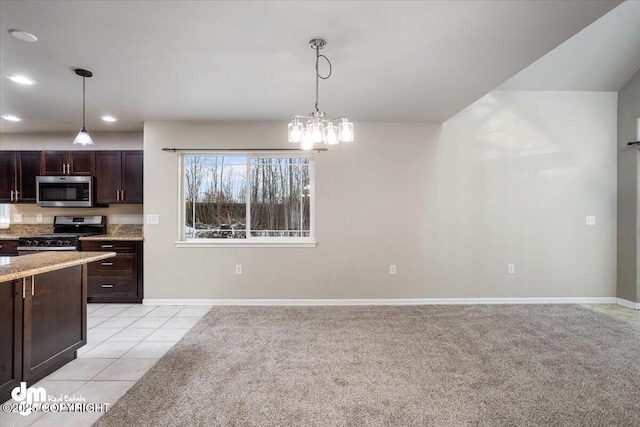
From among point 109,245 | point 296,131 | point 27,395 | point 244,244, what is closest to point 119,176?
point 109,245

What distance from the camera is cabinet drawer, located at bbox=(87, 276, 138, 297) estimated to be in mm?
4000

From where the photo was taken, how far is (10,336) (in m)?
1.88

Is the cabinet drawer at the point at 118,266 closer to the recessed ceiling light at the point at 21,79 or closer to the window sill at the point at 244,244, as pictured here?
the window sill at the point at 244,244

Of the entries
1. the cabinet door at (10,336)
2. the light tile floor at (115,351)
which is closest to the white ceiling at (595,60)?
the light tile floor at (115,351)

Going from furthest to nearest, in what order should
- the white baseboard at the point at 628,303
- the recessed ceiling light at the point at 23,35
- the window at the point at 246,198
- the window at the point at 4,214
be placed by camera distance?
1. the window at the point at 4,214
2. the window at the point at 246,198
3. the white baseboard at the point at 628,303
4. the recessed ceiling light at the point at 23,35

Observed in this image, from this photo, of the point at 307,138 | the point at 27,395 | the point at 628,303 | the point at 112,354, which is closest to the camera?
the point at 27,395

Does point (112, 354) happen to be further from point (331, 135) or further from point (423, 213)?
point (423, 213)

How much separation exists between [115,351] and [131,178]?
255 cm

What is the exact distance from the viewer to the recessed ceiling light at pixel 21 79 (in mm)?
2717

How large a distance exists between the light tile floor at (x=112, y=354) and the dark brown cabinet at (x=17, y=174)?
79.5 inches

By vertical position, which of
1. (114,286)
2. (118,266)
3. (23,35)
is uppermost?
(23,35)

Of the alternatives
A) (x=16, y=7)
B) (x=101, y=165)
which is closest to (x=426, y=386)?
(x=16, y=7)

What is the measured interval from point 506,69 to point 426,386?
2.56 metres

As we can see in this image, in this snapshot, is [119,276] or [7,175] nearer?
[119,276]
